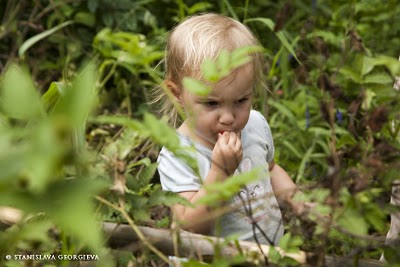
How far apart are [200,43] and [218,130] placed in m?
0.28

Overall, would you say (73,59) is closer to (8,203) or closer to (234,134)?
(234,134)

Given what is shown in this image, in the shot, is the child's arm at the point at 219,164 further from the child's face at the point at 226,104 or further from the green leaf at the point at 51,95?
the green leaf at the point at 51,95

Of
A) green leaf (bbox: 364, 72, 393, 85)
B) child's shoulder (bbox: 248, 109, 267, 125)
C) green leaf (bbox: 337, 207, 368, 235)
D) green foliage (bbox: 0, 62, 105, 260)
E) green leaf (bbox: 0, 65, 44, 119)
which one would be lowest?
child's shoulder (bbox: 248, 109, 267, 125)

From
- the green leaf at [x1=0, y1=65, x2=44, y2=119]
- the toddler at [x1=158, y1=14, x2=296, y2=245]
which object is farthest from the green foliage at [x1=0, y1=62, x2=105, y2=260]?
the toddler at [x1=158, y1=14, x2=296, y2=245]

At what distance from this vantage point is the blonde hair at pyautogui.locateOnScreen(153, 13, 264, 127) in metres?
2.37

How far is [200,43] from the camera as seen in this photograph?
2.38m

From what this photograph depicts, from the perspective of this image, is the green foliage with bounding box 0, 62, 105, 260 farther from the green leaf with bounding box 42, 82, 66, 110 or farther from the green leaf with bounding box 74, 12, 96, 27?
the green leaf with bounding box 74, 12, 96, 27

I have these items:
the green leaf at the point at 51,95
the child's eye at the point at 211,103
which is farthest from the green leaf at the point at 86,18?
the child's eye at the point at 211,103

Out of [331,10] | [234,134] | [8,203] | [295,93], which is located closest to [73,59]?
[295,93]

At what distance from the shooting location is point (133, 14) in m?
4.23

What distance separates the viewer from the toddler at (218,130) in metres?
2.21

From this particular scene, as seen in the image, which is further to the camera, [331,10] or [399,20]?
[331,10]

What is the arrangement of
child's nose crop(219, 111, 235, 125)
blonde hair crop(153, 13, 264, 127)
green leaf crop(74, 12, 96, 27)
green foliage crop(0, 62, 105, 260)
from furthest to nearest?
green leaf crop(74, 12, 96, 27)
blonde hair crop(153, 13, 264, 127)
child's nose crop(219, 111, 235, 125)
green foliage crop(0, 62, 105, 260)

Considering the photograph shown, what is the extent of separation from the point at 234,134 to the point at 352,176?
2.25 ft
